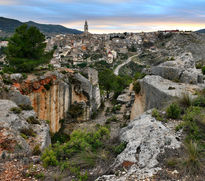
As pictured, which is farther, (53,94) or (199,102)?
(53,94)

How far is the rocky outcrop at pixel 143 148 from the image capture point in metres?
3.75

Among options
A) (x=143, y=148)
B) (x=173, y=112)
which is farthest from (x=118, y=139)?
(x=173, y=112)

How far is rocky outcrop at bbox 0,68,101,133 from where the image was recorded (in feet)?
42.7

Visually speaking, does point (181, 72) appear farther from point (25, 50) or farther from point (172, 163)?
point (25, 50)

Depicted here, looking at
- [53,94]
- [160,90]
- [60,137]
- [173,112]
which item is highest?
[160,90]

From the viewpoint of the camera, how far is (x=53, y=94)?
15.4m

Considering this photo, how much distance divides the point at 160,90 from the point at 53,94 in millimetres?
8993

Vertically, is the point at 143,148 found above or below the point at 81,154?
above

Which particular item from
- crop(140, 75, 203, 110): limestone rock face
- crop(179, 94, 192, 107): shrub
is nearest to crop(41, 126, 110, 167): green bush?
crop(179, 94, 192, 107): shrub

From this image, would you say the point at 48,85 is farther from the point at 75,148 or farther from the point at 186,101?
the point at 75,148

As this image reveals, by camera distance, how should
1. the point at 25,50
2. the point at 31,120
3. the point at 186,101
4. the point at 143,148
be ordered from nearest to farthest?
the point at 143,148, the point at 186,101, the point at 31,120, the point at 25,50

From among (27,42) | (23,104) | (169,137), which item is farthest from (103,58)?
(169,137)

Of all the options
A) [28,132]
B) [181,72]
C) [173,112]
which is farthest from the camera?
[181,72]

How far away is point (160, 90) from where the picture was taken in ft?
30.7
